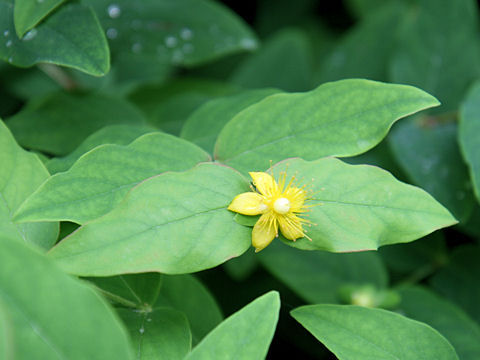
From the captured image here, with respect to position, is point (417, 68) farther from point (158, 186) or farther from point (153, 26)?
point (158, 186)

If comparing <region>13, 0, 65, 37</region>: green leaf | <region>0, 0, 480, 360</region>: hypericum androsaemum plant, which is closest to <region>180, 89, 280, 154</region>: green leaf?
<region>0, 0, 480, 360</region>: hypericum androsaemum plant

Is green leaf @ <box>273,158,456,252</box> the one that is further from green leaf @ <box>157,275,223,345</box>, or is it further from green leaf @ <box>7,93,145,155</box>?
green leaf @ <box>7,93,145,155</box>

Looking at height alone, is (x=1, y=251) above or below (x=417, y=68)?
above

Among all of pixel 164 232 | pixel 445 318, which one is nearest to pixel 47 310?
pixel 164 232

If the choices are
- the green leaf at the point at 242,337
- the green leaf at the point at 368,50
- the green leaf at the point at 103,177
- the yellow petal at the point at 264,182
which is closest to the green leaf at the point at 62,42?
the green leaf at the point at 103,177

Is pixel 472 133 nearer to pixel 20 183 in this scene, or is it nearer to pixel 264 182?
pixel 264 182

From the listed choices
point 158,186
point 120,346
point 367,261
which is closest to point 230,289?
point 367,261

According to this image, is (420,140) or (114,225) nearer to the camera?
(114,225)

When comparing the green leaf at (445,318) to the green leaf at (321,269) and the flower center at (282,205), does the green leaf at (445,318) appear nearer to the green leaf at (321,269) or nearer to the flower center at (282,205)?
the green leaf at (321,269)
